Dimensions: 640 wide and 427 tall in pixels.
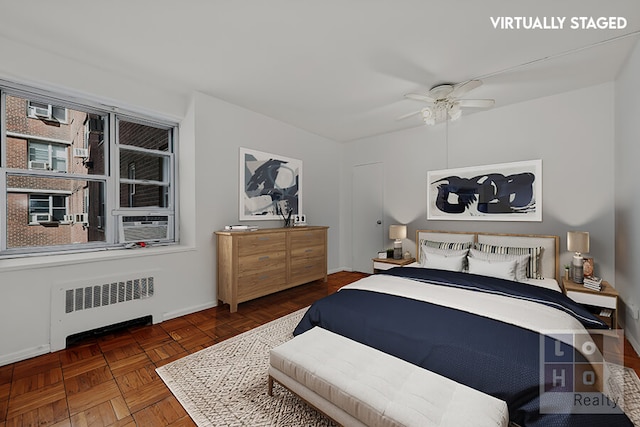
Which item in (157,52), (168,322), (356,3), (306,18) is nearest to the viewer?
(356,3)

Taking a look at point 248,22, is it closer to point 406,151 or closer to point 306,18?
point 306,18

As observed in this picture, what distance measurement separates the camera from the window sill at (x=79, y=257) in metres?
2.27

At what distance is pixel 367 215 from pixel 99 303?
13.3 ft

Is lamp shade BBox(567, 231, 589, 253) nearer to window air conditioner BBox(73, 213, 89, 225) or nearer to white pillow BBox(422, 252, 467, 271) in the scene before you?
white pillow BBox(422, 252, 467, 271)

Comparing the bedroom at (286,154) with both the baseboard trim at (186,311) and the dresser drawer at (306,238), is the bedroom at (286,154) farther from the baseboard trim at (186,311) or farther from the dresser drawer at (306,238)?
the dresser drawer at (306,238)

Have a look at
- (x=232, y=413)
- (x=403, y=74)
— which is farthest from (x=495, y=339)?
(x=403, y=74)

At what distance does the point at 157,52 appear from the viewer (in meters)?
2.46

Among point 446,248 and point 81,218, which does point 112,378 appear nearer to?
point 81,218

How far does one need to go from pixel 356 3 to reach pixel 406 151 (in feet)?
9.85

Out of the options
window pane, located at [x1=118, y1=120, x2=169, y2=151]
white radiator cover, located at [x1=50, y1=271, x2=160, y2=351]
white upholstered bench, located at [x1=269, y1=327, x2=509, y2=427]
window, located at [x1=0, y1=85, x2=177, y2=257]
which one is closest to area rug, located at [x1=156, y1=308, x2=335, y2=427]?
white upholstered bench, located at [x1=269, y1=327, x2=509, y2=427]

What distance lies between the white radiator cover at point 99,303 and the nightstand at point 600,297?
14.3ft

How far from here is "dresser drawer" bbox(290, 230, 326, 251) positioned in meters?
4.04

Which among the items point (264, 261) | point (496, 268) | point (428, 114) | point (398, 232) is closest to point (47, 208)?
point (264, 261)

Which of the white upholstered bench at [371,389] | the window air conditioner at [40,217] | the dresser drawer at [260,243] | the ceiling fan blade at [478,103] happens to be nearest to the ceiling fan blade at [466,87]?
the ceiling fan blade at [478,103]
